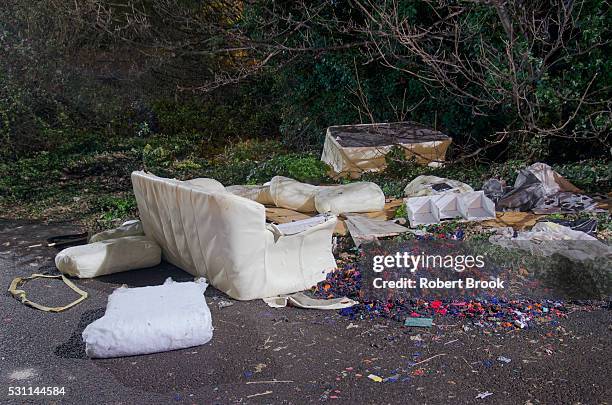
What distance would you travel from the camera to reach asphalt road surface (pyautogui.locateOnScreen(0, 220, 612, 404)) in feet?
12.9

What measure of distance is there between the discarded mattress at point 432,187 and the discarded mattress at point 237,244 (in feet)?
6.03

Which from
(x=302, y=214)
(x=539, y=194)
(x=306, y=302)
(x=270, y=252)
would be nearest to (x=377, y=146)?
(x=302, y=214)

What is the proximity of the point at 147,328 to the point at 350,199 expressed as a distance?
123 inches

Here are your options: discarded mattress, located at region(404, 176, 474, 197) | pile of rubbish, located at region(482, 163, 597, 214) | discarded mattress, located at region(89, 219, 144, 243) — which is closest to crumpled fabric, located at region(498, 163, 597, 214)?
pile of rubbish, located at region(482, 163, 597, 214)

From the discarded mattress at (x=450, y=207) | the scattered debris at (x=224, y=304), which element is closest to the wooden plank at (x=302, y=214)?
the discarded mattress at (x=450, y=207)

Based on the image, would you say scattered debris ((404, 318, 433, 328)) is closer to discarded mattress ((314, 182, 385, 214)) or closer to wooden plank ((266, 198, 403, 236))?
wooden plank ((266, 198, 403, 236))

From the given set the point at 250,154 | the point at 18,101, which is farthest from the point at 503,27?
the point at 18,101

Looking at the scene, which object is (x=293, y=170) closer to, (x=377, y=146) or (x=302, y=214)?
(x=377, y=146)

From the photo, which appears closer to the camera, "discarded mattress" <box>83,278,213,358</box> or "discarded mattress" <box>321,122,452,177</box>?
"discarded mattress" <box>83,278,213,358</box>

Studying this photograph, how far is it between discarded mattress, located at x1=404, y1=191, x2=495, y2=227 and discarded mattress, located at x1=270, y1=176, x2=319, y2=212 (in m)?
1.19

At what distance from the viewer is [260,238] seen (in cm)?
525

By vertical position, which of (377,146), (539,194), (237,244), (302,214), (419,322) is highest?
(237,244)

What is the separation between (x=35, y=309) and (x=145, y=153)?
291 inches

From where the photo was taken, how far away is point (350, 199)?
705 centimetres
